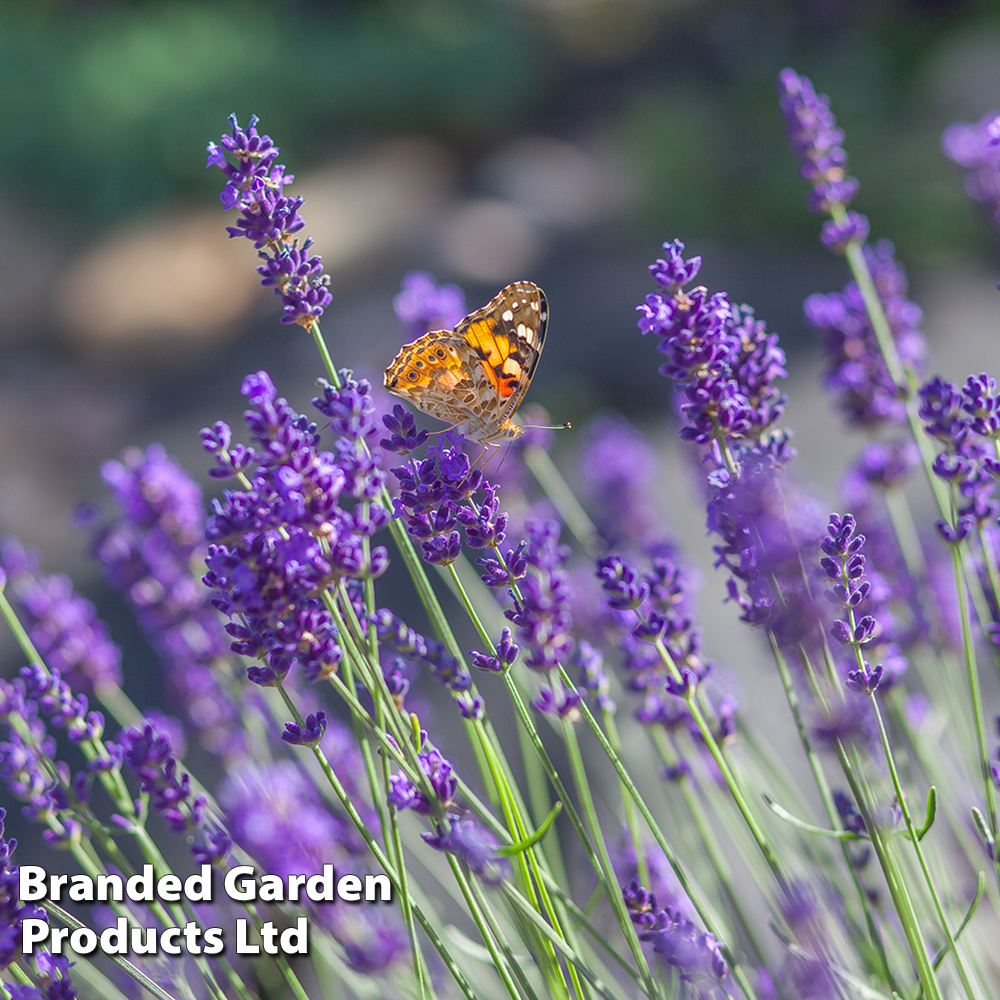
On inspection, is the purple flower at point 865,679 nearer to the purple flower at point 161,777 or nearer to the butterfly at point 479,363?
the butterfly at point 479,363

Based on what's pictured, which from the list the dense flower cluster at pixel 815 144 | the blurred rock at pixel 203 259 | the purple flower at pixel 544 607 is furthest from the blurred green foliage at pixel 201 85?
the purple flower at pixel 544 607

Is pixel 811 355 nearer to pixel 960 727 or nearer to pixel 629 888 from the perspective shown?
pixel 960 727

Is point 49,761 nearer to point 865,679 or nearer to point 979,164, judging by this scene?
point 865,679

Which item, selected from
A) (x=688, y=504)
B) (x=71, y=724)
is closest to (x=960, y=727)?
(x=71, y=724)

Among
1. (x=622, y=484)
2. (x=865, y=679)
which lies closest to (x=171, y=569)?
(x=622, y=484)

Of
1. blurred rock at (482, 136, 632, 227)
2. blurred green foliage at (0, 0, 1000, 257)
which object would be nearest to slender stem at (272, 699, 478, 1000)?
blurred green foliage at (0, 0, 1000, 257)
